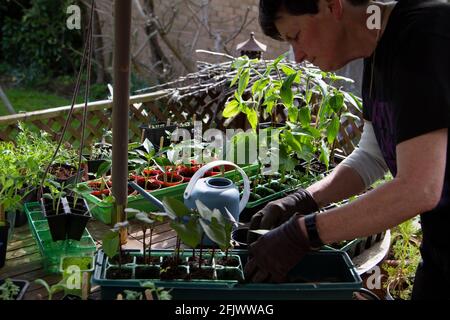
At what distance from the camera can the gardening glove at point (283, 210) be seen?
1543 millimetres

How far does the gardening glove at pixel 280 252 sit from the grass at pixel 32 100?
5.80 meters

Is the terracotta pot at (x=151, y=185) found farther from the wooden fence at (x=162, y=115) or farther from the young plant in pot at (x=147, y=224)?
the wooden fence at (x=162, y=115)

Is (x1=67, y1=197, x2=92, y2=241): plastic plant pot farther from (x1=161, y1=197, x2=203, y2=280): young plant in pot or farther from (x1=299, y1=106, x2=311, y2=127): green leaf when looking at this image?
(x1=299, y1=106, x2=311, y2=127): green leaf

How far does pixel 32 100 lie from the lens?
6992 mm

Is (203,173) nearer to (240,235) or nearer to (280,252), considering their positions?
(240,235)

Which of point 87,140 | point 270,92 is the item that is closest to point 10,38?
point 87,140

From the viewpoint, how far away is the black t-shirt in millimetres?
1074

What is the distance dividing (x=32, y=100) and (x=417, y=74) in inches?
259

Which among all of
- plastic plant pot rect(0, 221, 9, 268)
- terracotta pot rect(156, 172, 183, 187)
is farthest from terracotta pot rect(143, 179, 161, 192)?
plastic plant pot rect(0, 221, 9, 268)

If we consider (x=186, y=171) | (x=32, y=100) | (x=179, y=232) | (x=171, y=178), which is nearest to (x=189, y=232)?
(x=179, y=232)

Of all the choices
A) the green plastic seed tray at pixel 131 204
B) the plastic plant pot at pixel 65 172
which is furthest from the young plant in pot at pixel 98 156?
the green plastic seed tray at pixel 131 204

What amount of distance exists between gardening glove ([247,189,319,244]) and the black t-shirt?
1.20 feet
